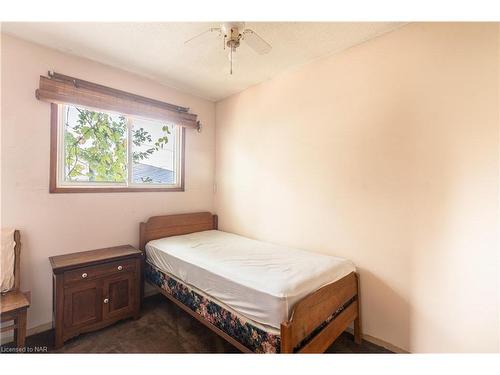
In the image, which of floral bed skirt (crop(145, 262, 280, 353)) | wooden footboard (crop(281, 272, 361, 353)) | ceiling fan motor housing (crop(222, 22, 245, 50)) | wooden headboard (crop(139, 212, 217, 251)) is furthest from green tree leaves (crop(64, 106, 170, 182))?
wooden footboard (crop(281, 272, 361, 353))

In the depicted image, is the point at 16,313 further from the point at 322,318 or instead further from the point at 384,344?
the point at 384,344

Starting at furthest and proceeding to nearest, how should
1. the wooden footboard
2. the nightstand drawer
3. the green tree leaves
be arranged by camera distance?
the green tree leaves
the nightstand drawer
the wooden footboard

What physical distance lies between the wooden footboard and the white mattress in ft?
0.17

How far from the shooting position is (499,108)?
1.36 meters

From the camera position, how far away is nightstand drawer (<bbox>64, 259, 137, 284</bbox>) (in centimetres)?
180

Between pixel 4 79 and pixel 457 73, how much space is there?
331cm

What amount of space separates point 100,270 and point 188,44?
2.07 metres

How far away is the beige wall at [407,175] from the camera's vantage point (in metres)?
1.42

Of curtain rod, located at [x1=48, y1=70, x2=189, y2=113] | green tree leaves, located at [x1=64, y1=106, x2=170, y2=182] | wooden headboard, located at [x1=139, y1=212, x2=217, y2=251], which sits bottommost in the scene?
wooden headboard, located at [x1=139, y1=212, x2=217, y2=251]

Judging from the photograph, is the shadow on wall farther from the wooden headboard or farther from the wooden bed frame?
the wooden headboard

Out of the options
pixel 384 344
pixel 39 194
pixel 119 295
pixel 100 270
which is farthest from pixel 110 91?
pixel 384 344

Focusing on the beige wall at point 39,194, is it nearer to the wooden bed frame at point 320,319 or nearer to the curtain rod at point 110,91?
the curtain rod at point 110,91

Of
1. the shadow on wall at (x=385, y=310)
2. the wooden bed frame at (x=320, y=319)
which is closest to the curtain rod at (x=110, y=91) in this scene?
the wooden bed frame at (x=320, y=319)

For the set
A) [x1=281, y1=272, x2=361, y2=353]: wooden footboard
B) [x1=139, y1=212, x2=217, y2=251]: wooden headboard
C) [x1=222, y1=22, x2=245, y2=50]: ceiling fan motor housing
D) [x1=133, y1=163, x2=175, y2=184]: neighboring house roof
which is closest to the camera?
[x1=281, y1=272, x2=361, y2=353]: wooden footboard
